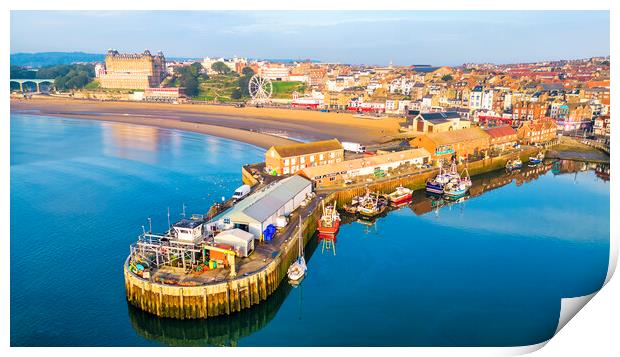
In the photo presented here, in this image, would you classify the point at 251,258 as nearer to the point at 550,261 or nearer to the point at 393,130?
the point at 550,261

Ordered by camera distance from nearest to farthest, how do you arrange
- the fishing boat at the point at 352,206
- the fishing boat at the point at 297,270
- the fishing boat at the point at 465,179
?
the fishing boat at the point at 297,270
the fishing boat at the point at 352,206
the fishing boat at the point at 465,179

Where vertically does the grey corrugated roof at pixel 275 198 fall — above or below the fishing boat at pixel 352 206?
above

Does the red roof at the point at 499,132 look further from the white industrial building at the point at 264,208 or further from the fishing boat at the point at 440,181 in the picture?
the white industrial building at the point at 264,208

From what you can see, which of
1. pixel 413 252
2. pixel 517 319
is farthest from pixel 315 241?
pixel 517 319

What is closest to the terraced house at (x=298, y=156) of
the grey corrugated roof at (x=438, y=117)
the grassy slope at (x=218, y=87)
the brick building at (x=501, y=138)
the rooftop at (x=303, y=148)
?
the rooftop at (x=303, y=148)

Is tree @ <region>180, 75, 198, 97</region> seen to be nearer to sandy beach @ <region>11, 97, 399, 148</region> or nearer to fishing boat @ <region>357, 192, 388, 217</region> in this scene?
sandy beach @ <region>11, 97, 399, 148</region>
